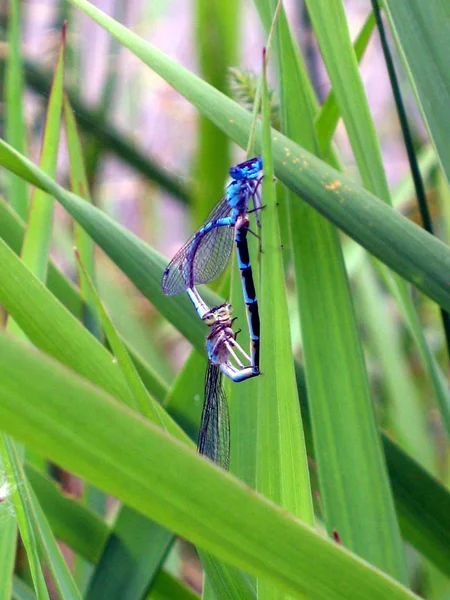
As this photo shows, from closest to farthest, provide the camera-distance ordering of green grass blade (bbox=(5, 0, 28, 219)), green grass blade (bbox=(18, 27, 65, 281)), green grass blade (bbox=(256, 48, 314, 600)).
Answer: green grass blade (bbox=(256, 48, 314, 600)) → green grass blade (bbox=(18, 27, 65, 281)) → green grass blade (bbox=(5, 0, 28, 219))

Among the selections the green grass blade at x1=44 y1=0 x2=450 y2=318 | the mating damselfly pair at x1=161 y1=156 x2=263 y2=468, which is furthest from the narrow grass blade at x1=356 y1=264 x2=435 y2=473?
the green grass blade at x1=44 y1=0 x2=450 y2=318

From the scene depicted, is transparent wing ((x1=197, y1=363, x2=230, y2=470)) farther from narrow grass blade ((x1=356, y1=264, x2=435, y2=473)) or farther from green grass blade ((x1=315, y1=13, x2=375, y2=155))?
narrow grass blade ((x1=356, y1=264, x2=435, y2=473))

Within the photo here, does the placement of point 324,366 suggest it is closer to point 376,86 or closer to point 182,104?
point 182,104

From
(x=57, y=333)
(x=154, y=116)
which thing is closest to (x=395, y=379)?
(x=57, y=333)

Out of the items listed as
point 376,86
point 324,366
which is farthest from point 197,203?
point 376,86

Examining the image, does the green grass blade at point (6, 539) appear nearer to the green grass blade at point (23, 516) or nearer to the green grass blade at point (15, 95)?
the green grass blade at point (23, 516)

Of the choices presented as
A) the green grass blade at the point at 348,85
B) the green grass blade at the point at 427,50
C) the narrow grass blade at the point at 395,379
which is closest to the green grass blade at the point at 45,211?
the green grass blade at the point at 348,85
